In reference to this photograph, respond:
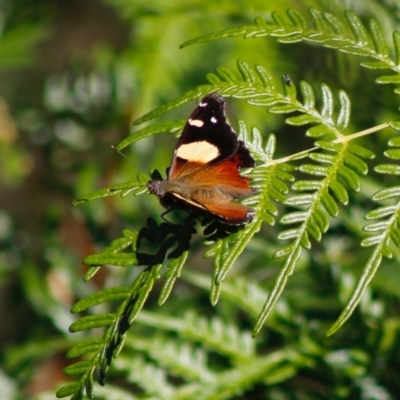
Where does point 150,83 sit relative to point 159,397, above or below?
above

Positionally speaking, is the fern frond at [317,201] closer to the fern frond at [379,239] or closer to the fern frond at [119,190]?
the fern frond at [379,239]

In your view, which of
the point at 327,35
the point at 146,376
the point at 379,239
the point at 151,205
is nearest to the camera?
the point at 379,239

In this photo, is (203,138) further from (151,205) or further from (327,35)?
(151,205)

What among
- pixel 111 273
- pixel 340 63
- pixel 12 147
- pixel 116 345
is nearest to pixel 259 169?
pixel 116 345

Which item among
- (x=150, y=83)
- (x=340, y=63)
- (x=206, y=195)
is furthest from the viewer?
(x=150, y=83)

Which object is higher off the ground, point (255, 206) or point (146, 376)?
point (255, 206)

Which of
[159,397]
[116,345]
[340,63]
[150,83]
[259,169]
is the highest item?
[259,169]

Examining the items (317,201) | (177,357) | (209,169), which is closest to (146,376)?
(177,357)

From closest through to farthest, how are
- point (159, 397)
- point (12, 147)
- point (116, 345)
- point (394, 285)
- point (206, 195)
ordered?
point (116, 345)
point (206, 195)
point (159, 397)
point (394, 285)
point (12, 147)

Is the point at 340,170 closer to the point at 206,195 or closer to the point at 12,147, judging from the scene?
the point at 206,195
